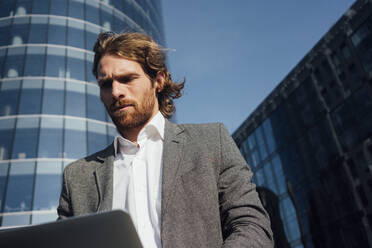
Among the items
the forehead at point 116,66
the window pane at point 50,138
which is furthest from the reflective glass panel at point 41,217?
the forehead at point 116,66

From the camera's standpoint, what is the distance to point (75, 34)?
25594mm

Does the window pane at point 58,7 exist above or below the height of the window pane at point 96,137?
above

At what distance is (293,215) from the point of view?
35.4 m

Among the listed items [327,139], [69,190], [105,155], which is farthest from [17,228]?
[327,139]

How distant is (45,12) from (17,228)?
90.4 feet

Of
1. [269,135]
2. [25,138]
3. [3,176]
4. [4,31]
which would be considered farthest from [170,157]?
[269,135]

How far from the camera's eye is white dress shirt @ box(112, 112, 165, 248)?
1825mm

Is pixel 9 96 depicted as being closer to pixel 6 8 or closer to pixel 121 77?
pixel 6 8

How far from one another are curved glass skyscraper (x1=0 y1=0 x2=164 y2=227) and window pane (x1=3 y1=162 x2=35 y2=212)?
0.05m

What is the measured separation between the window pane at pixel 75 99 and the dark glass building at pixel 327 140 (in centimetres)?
2151

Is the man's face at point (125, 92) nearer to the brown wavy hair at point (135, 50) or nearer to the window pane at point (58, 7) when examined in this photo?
the brown wavy hair at point (135, 50)

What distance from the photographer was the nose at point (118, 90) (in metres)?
2.09

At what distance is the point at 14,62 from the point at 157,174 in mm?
24799

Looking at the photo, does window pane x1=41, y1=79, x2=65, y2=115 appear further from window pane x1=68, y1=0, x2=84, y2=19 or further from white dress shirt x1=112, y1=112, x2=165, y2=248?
white dress shirt x1=112, y1=112, x2=165, y2=248
